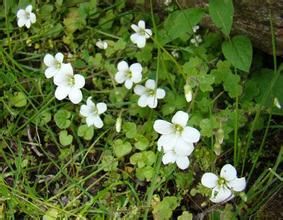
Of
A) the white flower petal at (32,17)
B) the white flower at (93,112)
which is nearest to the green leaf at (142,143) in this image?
the white flower at (93,112)

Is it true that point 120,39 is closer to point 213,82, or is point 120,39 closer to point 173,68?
point 173,68

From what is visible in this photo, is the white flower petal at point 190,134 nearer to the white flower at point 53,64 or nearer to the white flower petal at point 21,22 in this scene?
the white flower at point 53,64

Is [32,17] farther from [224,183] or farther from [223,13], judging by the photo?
[224,183]

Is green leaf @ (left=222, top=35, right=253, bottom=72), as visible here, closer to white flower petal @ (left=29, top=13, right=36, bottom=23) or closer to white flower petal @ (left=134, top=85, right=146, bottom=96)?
white flower petal @ (left=134, top=85, right=146, bottom=96)

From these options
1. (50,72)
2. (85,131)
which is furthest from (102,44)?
(85,131)

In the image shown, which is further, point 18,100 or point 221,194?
point 18,100

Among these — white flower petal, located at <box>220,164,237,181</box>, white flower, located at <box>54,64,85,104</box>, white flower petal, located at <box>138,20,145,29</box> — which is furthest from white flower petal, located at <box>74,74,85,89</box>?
white flower petal, located at <box>220,164,237,181</box>

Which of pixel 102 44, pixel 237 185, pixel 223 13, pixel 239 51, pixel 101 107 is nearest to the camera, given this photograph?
pixel 237 185

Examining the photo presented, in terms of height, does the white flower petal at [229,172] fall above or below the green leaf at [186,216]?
above
